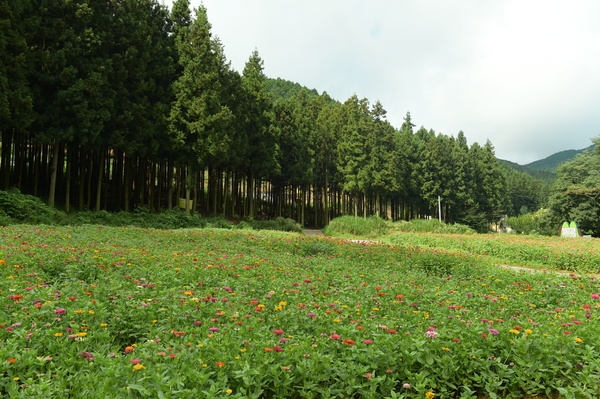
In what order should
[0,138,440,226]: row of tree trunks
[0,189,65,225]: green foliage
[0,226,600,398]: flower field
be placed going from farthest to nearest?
1. [0,138,440,226]: row of tree trunks
2. [0,189,65,225]: green foliage
3. [0,226,600,398]: flower field

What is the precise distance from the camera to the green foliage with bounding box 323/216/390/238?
26.0 metres

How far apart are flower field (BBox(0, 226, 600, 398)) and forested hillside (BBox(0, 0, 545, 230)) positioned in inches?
566

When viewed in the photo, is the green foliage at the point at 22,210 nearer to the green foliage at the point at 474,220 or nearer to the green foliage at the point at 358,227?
the green foliage at the point at 358,227

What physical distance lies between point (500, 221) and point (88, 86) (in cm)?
7482

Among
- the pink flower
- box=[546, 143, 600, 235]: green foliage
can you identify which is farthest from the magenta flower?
box=[546, 143, 600, 235]: green foliage

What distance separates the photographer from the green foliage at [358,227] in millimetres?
25953

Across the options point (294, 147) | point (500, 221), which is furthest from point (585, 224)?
point (500, 221)

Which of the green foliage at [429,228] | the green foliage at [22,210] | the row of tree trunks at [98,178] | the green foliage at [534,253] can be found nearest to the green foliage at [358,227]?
the green foliage at [429,228]

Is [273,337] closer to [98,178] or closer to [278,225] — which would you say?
[98,178]

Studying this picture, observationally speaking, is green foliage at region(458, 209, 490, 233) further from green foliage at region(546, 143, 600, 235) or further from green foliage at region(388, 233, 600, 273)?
green foliage at region(388, 233, 600, 273)

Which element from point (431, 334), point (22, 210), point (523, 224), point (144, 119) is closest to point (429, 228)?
point (144, 119)

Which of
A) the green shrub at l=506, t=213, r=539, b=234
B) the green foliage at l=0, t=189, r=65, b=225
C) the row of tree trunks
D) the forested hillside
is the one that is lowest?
the green shrub at l=506, t=213, r=539, b=234

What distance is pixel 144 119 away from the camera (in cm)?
2092

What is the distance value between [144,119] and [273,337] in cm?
2010
